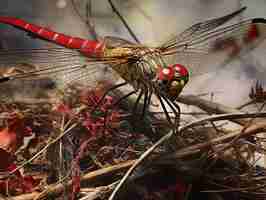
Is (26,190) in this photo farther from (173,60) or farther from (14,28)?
(14,28)

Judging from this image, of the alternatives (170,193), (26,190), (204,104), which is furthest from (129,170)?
(204,104)

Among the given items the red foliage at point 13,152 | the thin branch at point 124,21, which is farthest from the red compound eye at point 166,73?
the thin branch at point 124,21

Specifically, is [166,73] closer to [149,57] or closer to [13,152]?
[149,57]

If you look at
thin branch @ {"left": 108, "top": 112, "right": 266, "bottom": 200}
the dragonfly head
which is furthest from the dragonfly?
thin branch @ {"left": 108, "top": 112, "right": 266, "bottom": 200}

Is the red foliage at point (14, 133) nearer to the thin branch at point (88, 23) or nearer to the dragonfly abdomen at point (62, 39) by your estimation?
the dragonfly abdomen at point (62, 39)

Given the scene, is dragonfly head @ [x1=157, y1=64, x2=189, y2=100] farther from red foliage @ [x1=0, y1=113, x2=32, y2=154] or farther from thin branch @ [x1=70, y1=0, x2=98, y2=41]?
thin branch @ [x1=70, y1=0, x2=98, y2=41]

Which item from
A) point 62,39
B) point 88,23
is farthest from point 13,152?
point 88,23
